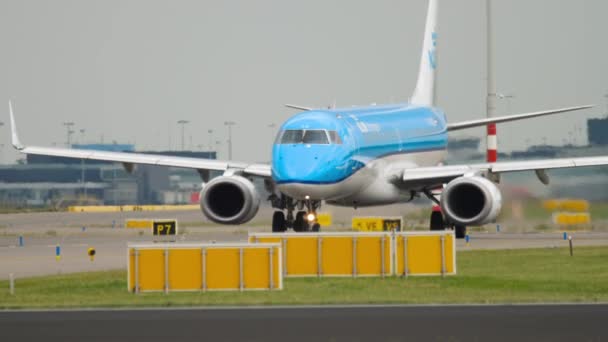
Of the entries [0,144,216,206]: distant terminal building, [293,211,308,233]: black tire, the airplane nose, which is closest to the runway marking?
the airplane nose

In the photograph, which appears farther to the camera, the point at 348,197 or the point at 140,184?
the point at 140,184

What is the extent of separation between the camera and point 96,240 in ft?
201

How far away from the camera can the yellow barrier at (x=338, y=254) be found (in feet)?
121

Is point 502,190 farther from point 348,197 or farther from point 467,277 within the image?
point 467,277

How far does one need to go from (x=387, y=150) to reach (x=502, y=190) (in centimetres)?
540

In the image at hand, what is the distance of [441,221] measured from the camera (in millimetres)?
55844

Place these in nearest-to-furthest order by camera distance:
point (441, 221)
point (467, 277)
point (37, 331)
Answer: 1. point (37, 331)
2. point (467, 277)
3. point (441, 221)

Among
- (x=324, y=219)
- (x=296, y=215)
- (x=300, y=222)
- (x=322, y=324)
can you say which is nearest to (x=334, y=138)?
(x=300, y=222)

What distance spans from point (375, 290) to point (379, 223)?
86.3 feet

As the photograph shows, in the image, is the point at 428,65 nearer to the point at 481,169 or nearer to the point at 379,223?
the point at 379,223

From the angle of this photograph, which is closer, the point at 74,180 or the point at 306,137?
the point at 306,137

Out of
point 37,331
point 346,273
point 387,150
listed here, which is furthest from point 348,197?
point 37,331

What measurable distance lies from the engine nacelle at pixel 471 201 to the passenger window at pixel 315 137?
4909 mm

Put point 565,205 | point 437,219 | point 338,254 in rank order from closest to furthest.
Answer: point 338,254 → point 437,219 → point 565,205
